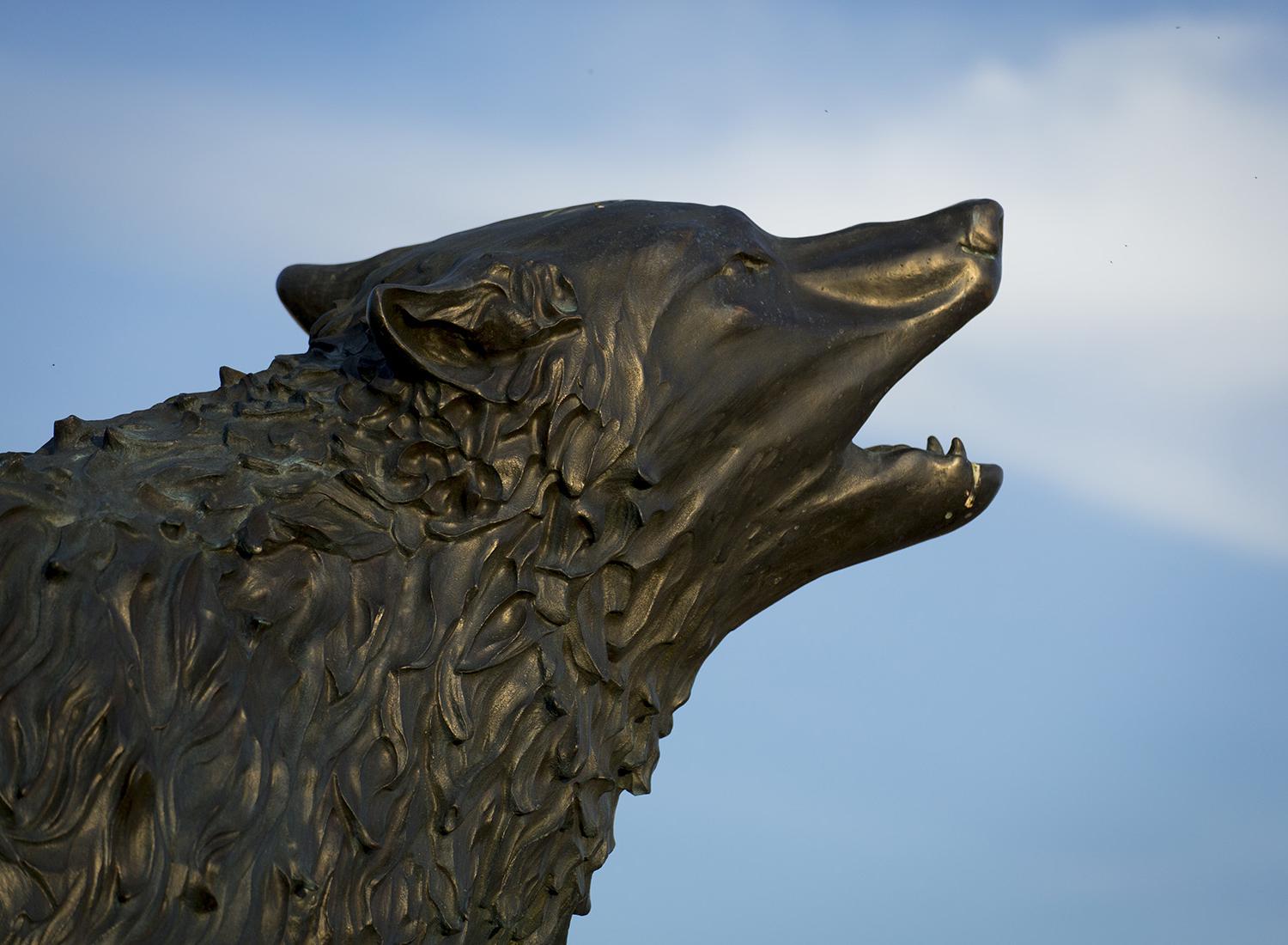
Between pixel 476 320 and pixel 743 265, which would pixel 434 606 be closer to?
pixel 476 320

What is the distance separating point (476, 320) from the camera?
12.8 feet

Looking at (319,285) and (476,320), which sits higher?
(319,285)

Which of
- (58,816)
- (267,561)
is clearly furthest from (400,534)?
(58,816)

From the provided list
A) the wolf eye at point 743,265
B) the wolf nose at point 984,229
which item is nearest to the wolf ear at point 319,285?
the wolf eye at point 743,265

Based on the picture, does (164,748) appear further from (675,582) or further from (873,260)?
(873,260)

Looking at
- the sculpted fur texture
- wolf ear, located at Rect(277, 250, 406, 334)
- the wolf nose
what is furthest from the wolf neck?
the wolf nose

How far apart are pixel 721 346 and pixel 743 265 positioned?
22 cm

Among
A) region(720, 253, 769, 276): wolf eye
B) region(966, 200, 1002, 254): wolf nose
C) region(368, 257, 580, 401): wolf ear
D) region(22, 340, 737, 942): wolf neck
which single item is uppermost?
region(966, 200, 1002, 254): wolf nose

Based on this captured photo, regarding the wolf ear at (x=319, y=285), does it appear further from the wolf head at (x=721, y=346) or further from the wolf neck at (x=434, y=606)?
the wolf neck at (x=434, y=606)

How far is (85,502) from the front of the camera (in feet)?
12.0

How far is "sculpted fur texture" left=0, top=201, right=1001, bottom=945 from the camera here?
347 cm

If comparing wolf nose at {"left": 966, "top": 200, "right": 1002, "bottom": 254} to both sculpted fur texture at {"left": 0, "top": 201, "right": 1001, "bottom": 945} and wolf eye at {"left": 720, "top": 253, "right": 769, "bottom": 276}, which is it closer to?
sculpted fur texture at {"left": 0, "top": 201, "right": 1001, "bottom": 945}

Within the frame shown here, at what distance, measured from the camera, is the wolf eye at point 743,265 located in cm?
420

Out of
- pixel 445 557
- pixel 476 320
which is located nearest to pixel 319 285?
pixel 476 320
